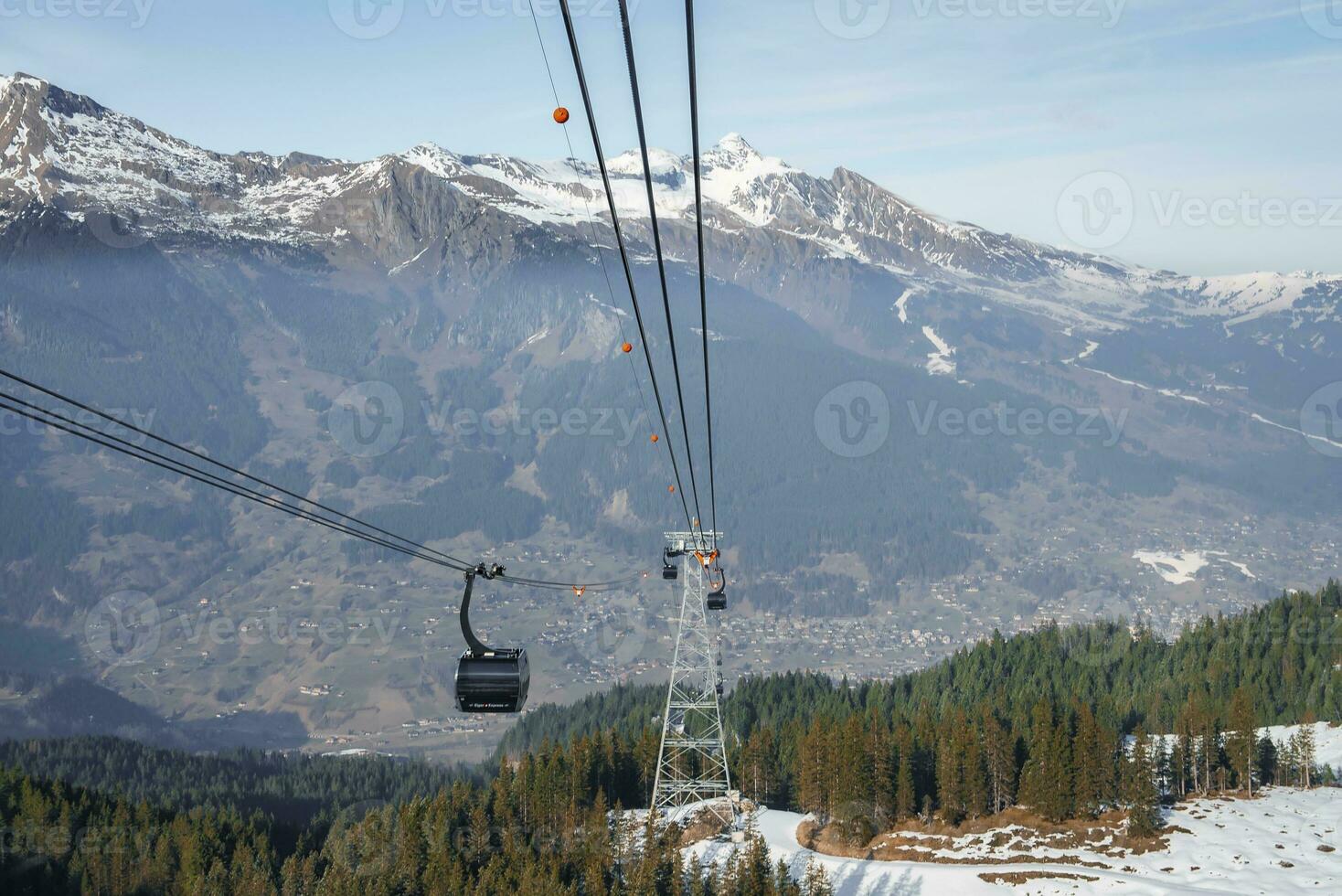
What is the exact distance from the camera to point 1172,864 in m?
75.9

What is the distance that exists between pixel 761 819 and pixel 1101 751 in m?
24.7

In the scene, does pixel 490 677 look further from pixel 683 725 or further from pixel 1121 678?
pixel 1121 678

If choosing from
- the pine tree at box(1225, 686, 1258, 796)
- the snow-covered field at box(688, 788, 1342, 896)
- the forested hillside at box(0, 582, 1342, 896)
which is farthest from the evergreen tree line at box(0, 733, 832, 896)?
the pine tree at box(1225, 686, 1258, 796)

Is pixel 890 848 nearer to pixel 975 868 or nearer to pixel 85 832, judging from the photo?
pixel 975 868

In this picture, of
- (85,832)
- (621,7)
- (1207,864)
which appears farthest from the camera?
(85,832)

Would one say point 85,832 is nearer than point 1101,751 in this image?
No

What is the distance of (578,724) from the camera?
18762 cm

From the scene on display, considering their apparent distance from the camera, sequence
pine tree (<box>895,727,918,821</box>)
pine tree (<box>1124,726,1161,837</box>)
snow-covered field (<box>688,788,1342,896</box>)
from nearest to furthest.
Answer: snow-covered field (<box>688,788,1342,896</box>)
pine tree (<box>1124,726,1161,837</box>)
pine tree (<box>895,727,918,821</box>)

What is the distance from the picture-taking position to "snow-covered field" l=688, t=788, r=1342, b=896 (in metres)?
71.7

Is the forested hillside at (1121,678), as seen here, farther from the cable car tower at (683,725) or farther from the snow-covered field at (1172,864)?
the snow-covered field at (1172,864)

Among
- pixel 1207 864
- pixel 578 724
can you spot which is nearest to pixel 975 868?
pixel 1207 864

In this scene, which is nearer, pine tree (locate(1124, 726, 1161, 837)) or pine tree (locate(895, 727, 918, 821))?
pine tree (locate(1124, 726, 1161, 837))

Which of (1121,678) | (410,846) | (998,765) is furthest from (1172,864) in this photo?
(1121,678)

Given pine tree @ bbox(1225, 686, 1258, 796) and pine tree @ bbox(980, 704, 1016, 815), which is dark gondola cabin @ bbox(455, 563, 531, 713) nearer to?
pine tree @ bbox(980, 704, 1016, 815)
